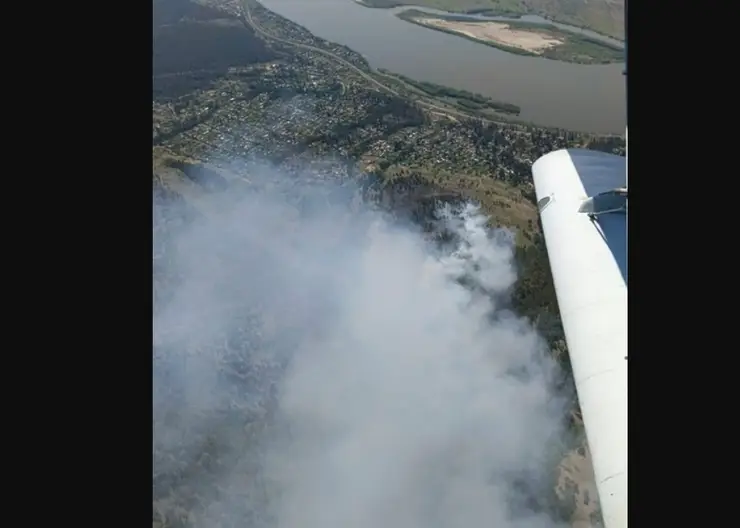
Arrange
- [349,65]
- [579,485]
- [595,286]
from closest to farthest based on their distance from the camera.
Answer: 1. [579,485]
2. [595,286]
3. [349,65]

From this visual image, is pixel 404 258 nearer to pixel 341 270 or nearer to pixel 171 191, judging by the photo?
pixel 341 270

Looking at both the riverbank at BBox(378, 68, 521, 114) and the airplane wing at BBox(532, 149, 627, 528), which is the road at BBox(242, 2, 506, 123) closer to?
the riverbank at BBox(378, 68, 521, 114)

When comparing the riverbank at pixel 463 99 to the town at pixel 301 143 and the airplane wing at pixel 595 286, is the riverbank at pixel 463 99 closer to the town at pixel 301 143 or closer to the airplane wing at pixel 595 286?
the town at pixel 301 143

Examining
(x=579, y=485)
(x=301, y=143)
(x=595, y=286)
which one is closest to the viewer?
(x=579, y=485)

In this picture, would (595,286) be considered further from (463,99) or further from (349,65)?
(349,65)

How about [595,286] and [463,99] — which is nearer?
[595,286]

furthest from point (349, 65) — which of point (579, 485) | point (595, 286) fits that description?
point (579, 485)
